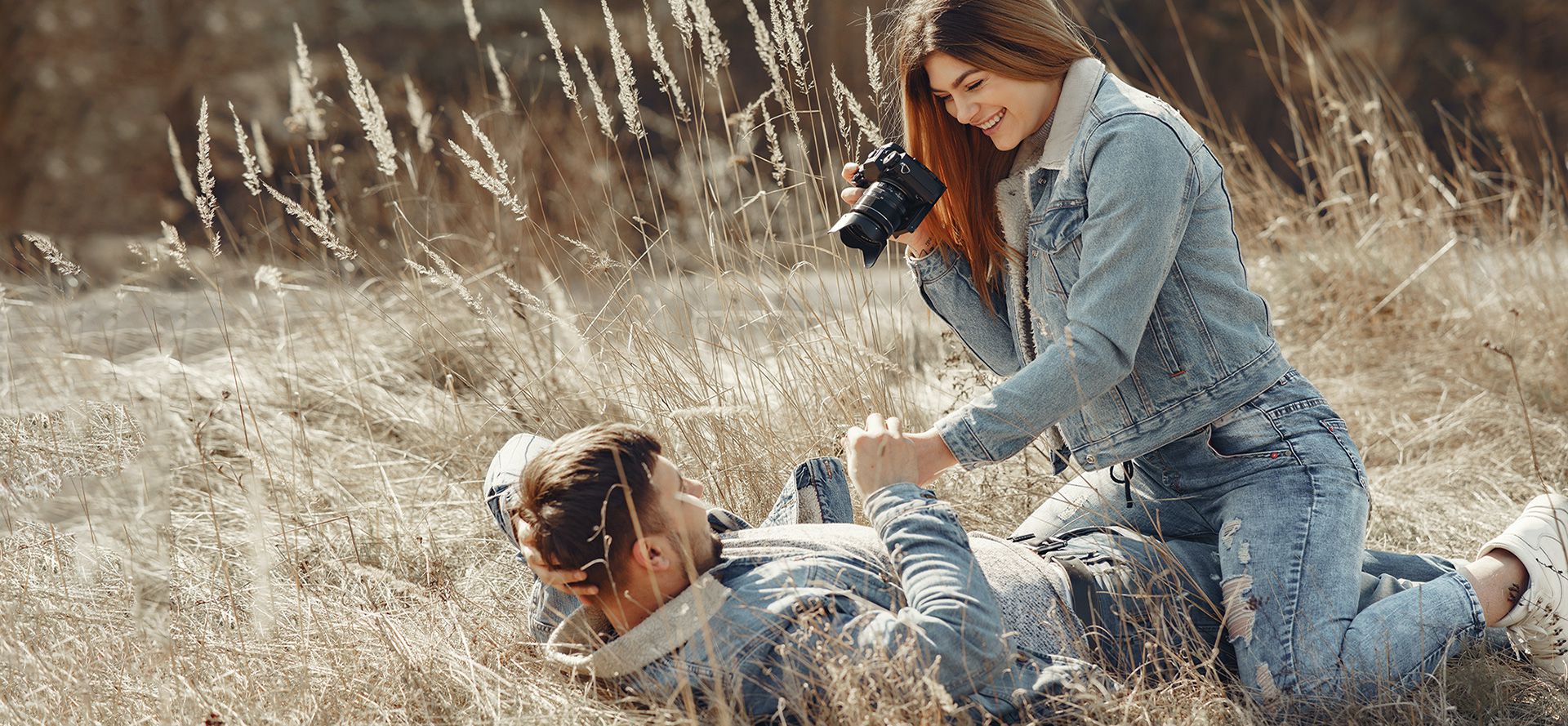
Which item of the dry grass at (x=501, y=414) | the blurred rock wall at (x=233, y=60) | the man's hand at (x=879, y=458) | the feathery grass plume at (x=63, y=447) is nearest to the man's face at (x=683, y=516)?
the dry grass at (x=501, y=414)

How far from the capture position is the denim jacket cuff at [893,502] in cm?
171

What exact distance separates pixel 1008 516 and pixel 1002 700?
3.01 feet

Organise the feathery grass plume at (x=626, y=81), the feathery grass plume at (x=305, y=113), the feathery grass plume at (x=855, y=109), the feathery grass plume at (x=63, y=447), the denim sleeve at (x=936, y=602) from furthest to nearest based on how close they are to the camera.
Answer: the feathery grass plume at (x=305, y=113) < the feathery grass plume at (x=63, y=447) < the feathery grass plume at (x=855, y=109) < the feathery grass plume at (x=626, y=81) < the denim sleeve at (x=936, y=602)

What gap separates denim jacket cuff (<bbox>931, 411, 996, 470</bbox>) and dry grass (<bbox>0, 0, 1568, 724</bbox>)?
366 mm

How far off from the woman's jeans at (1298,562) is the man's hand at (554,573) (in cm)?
85

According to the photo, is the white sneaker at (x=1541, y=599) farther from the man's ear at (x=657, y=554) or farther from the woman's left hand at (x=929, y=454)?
the man's ear at (x=657, y=554)

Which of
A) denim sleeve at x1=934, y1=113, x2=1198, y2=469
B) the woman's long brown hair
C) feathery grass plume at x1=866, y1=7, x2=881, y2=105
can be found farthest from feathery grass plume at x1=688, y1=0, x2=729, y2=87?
denim sleeve at x1=934, y1=113, x2=1198, y2=469

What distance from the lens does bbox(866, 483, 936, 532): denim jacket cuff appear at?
171cm

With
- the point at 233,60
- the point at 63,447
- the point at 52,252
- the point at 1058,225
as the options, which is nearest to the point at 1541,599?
the point at 1058,225

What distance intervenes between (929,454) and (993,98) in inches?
22.4

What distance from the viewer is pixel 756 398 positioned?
2.50 metres

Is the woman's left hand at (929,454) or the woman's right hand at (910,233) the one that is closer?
the woman's left hand at (929,454)

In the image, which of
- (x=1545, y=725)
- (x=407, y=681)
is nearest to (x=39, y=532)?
(x=407, y=681)

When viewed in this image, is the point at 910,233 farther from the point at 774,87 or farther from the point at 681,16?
the point at 681,16
